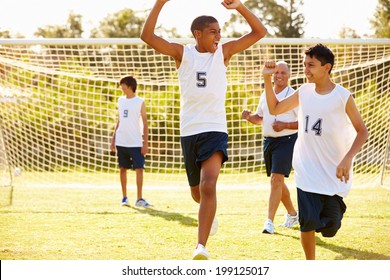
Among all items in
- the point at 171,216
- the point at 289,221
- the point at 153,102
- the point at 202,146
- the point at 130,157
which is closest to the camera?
the point at 202,146

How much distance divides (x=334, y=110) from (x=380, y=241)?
225cm

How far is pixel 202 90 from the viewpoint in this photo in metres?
5.70

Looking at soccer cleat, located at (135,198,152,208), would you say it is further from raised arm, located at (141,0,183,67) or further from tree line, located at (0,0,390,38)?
tree line, located at (0,0,390,38)

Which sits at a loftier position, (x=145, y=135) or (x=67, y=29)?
(x=67, y=29)

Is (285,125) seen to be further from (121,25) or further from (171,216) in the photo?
(121,25)

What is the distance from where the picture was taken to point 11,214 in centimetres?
870

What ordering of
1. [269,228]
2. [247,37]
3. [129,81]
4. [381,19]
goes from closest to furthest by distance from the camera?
[247,37], [269,228], [129,81], [381,19]

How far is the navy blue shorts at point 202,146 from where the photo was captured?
5.66 metres

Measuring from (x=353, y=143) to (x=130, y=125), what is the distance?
529 centimetres

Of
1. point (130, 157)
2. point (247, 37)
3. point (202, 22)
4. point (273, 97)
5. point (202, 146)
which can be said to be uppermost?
point (202, 22)

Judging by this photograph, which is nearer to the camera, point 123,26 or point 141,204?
point 141,204

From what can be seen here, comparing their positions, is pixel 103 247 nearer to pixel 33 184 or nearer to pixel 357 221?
pixel 357 221

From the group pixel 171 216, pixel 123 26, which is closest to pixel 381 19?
pixel 123 26

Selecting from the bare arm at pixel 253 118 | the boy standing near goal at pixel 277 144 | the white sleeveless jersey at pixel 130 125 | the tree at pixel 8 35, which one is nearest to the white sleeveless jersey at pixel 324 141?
the bare arm at pixel 253 118
